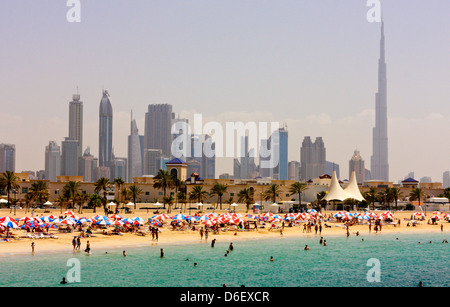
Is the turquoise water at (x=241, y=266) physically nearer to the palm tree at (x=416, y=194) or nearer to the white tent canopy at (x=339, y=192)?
the white tent canopy at (x=339, y=192)

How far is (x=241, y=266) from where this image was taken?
45.4 m

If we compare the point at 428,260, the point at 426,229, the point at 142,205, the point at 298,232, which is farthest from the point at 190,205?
the point at 428,260

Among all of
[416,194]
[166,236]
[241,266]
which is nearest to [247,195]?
[166,236]

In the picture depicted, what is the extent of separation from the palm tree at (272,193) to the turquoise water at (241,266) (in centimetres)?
4179

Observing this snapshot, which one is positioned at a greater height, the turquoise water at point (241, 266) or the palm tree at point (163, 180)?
the palm tree at point (163, 180)

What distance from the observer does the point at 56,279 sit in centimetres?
3725

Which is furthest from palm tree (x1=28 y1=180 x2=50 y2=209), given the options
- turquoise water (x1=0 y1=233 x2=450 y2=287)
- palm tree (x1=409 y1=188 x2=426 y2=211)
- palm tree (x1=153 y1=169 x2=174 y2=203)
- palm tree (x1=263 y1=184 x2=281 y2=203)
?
palm tree (x1=409 y1=188 x2=426 y2=211)

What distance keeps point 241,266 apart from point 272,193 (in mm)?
60722

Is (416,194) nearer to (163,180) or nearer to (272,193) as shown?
(272,193)

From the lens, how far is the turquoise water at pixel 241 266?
38344 mm

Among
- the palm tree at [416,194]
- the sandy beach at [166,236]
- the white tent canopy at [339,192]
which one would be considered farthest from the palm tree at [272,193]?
the palm tree at [416,194]
